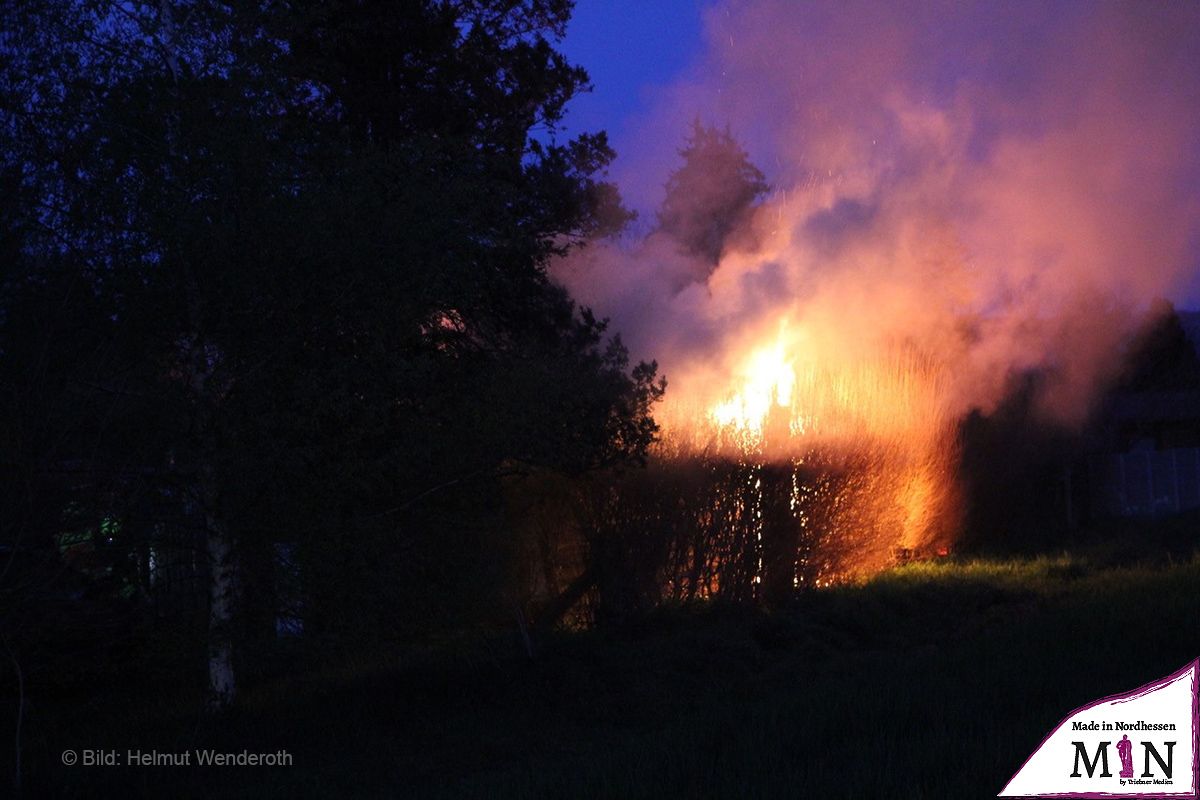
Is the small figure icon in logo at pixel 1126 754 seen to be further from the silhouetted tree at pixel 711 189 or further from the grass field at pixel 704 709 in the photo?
the silhouetted tree at pixel 711 189

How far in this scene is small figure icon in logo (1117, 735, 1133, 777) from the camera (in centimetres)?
529

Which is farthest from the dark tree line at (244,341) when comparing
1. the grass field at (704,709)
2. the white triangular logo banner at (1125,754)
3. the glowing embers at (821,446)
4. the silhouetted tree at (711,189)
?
the silhouetted tree at (711,189)

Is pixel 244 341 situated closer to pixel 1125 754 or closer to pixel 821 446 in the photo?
pixel 1125 754

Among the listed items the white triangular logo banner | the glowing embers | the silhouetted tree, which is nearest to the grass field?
the white triangular logo banner

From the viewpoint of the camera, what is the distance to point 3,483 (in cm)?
630

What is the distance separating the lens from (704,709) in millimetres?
8703

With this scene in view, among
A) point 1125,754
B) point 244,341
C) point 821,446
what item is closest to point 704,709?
point 1125,754

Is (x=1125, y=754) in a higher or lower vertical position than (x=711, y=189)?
lower

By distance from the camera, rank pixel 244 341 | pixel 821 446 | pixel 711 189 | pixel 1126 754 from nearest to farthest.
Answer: pixel 1126 754
pixel 244 341
pixel 821 446
pixel 711 189

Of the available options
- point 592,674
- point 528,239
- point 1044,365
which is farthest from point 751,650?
point 1044,365

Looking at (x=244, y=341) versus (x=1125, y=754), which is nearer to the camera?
(x=1125, y=754)

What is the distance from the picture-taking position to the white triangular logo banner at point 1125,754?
523cm

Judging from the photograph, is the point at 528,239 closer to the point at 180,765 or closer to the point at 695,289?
the point at 695,289

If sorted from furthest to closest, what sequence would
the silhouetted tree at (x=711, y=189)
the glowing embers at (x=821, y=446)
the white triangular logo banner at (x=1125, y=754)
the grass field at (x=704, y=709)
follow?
the silhouetted tree at (x=711, y=189)
the glowing embers at (x=821, y=446)
the grass field at (x=704, y=709)
the white triangular logo banner at (x=1125, y=754)
